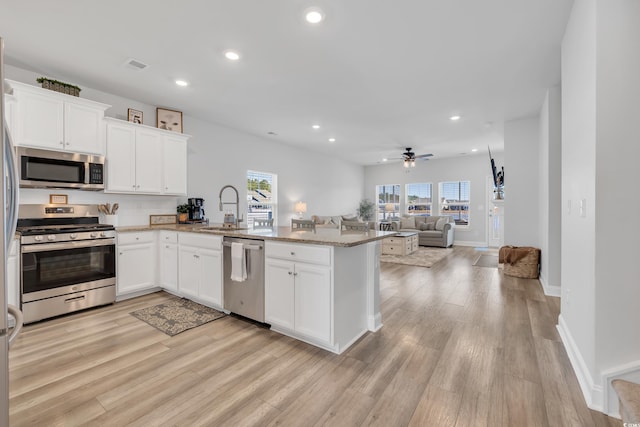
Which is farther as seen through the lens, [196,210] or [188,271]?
[196,210]

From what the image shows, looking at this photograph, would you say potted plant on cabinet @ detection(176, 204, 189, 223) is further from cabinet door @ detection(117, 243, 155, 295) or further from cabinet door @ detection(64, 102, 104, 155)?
cabinet door @ detection(64, 102, 104, 155)

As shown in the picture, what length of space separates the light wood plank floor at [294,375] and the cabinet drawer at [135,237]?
916mm

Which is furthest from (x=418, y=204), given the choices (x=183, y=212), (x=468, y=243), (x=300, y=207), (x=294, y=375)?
(x=294, y=375)

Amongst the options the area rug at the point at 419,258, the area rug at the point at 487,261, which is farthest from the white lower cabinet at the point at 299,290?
the area rug at the point at 487,261

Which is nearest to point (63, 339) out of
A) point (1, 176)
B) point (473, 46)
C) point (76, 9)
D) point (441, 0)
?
point (1, 176)

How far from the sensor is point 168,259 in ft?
12.7

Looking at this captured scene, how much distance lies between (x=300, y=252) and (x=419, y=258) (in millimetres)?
4773

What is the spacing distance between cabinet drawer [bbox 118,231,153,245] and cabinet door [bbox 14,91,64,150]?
1221mm

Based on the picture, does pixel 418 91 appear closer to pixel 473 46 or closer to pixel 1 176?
pixel 473 46

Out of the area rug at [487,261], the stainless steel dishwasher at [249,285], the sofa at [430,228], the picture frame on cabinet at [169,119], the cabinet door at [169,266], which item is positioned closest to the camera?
the stainless steel dishwasher at [249,285]

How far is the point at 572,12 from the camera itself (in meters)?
2.33

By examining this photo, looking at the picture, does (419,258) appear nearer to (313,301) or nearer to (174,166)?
(313,301)

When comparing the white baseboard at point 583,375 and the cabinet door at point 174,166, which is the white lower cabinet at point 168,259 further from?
the white baseboard at point 583,375

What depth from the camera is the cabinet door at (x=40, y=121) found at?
2.98 m
